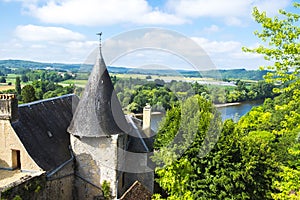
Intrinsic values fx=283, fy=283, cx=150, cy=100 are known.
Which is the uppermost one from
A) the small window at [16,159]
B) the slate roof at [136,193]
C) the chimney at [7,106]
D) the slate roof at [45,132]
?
the chimney at [7,106]

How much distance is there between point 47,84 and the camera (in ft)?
224

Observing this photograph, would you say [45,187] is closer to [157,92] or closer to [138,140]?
[138,140]

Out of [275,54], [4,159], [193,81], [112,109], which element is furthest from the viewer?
[193,81]

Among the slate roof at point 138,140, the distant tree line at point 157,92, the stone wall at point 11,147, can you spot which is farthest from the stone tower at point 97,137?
the stone wall at point 11,147

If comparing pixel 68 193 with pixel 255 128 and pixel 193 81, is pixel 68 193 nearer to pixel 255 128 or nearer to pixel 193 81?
pixel 193 81

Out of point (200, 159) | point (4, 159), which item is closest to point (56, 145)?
point (4, 159)

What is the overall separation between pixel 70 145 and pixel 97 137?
200 cm

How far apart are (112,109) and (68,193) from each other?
466 cm

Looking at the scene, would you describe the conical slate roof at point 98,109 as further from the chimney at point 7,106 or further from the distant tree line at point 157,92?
the chimney at point 7,106

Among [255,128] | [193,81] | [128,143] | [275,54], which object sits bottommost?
[255,128]

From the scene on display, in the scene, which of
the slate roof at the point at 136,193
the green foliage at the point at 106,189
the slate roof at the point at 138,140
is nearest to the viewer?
the slate roof at the point at 136,193

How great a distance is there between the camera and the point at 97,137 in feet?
43.7

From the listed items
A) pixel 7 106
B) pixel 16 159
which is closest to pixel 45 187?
pixel 16 159

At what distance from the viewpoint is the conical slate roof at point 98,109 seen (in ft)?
43.5
